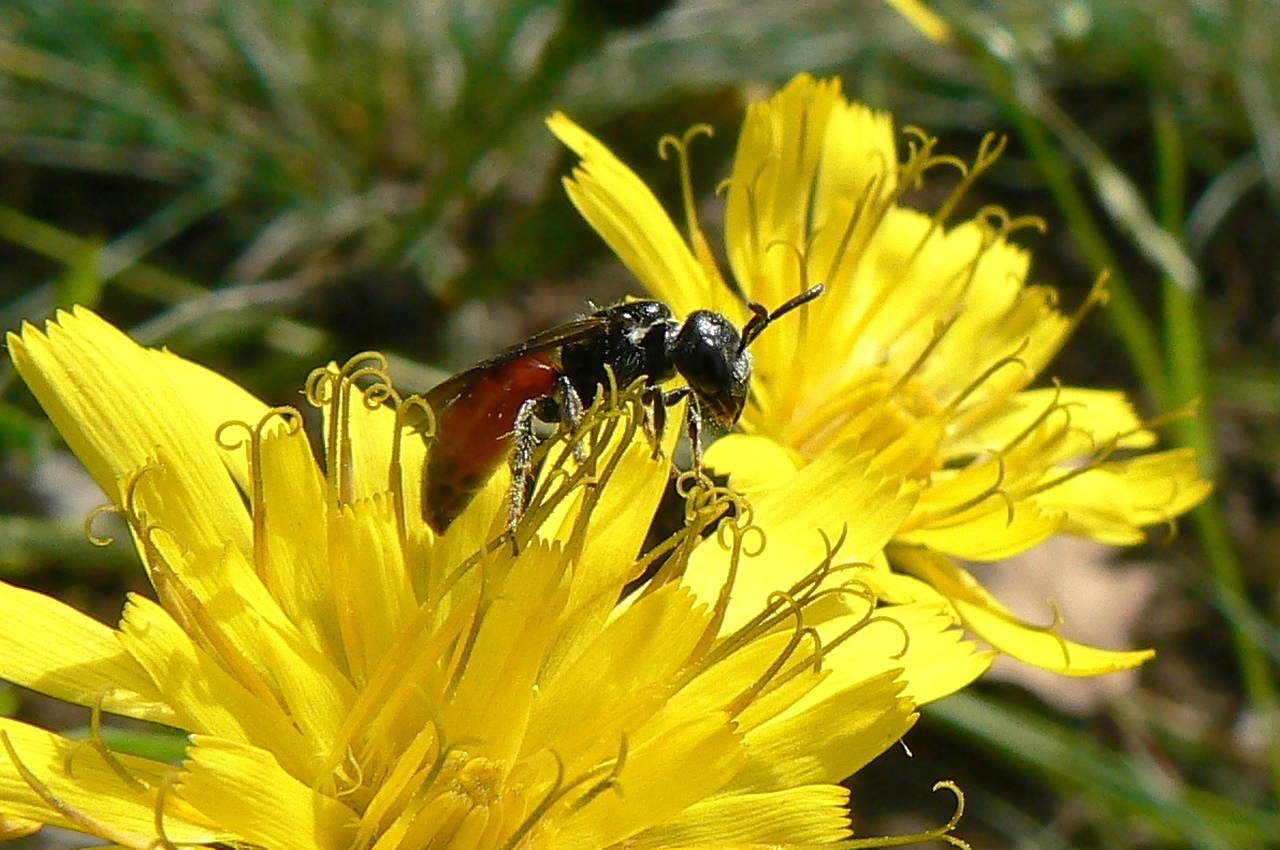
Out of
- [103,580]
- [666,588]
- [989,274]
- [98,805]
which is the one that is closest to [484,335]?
[103,580]

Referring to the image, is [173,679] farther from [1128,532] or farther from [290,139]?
[290,139]

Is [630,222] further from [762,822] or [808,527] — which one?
[762,822]

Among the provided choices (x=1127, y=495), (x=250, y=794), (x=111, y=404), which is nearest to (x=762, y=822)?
(x=250, y=794)

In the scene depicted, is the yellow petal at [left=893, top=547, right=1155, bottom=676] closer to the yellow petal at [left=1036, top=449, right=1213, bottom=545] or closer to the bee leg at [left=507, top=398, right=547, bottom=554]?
the yellow petal at [left=1036, top=449, right=1213, bottom=545]

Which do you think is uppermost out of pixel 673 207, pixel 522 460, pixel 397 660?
pixel 673 207

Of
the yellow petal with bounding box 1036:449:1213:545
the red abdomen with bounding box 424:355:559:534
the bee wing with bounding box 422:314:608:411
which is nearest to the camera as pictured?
the red abdomen with bounding box 424:355:559:534

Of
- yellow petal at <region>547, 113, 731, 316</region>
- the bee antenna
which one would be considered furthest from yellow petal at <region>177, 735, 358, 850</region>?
yellow petal at <region>547, 113, 731, 316</region>
